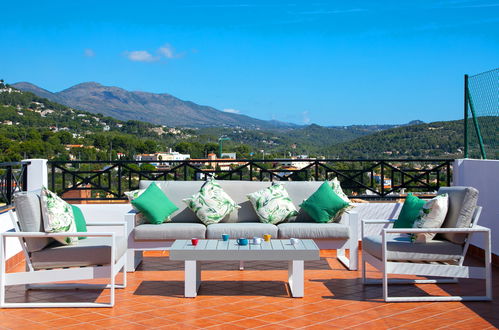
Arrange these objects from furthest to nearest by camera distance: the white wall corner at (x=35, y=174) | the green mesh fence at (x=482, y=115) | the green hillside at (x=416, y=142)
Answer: the green hillside at (x=416, y=142) → the white wall corner at (x=35, y=174) → the green mesh fence at (x=482, y=115)

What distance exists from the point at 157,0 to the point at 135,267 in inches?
878

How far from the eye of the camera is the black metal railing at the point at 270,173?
745cm

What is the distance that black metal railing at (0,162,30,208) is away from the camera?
6023mm

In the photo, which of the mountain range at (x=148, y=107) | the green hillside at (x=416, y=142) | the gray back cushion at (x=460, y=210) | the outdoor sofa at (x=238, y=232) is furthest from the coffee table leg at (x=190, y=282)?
the mountain range at (x=148, y=107)

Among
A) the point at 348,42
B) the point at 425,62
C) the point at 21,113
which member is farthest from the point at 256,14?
the point at 21,113

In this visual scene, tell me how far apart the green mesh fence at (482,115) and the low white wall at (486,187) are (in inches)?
6.5

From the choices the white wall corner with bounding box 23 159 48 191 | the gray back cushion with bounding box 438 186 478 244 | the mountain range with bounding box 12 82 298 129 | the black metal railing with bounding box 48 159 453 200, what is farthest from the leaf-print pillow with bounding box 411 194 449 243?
the mountain range with bounding box 12 82 298 129

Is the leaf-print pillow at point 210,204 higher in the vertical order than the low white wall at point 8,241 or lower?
higher

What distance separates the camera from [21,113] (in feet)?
76.6

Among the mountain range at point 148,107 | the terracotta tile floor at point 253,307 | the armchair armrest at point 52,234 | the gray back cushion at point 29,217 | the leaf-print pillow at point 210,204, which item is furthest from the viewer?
the mountain range at point 148,107

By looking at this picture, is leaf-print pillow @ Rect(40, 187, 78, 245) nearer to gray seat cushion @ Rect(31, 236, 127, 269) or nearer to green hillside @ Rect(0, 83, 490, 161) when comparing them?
gray seat cushion @ Rect(31, 236, 127, 269)

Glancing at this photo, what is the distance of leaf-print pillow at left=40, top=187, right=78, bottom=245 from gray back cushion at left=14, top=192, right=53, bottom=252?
0.07m

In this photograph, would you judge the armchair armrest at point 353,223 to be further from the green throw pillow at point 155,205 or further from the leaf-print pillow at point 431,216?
the green throw pillow at point 155,205

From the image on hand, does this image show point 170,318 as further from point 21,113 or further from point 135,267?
point 21,113
